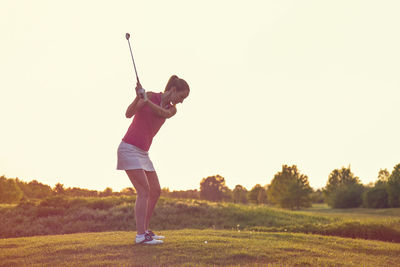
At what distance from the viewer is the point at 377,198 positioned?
1654 inches

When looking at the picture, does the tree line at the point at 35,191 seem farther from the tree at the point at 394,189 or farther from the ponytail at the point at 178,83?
the tree at the point at 394,189

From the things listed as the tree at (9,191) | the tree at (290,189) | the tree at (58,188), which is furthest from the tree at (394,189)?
the tree at (9,191)

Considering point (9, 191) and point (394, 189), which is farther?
point (394, 189)

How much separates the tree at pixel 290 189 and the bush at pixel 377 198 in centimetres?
764

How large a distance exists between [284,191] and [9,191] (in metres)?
34.1

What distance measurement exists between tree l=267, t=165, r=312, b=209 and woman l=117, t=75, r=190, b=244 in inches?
1705

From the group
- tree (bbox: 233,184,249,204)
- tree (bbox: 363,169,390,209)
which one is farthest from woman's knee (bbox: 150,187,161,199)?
tree (bbox: 233,184,249,204)

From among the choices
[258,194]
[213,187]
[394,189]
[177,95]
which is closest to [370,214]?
[394,189]

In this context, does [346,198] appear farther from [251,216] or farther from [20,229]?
[20,229]

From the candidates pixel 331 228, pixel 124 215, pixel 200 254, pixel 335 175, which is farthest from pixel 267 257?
pixel 335 175

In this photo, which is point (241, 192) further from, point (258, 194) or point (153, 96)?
point (153, 96)

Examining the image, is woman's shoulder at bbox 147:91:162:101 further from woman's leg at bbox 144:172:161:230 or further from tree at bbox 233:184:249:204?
tree at bbox 233:184:249:204

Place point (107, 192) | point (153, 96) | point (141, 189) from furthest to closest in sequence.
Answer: point (107, 192) → point (153, 96) → point (141, 189)

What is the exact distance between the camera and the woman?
6.34m
